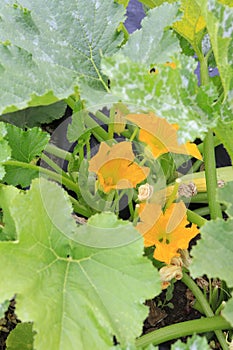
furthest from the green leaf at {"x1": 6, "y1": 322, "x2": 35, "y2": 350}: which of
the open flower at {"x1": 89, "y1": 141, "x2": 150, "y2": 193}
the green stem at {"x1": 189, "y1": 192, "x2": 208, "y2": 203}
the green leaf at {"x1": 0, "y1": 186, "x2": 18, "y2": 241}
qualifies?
the green stem at {"x1": 189, "y1": 192, "x2": 208, "y2": 203}

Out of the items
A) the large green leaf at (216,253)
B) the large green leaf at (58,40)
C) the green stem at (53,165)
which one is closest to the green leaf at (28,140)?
the green stem at (53,165)

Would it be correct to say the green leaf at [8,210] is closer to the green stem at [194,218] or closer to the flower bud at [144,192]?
the flower bud at [144,192]

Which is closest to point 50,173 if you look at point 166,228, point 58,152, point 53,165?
point 53,165

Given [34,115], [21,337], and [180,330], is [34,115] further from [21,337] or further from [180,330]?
[180,330]

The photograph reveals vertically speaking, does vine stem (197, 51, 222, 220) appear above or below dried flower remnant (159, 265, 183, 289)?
above

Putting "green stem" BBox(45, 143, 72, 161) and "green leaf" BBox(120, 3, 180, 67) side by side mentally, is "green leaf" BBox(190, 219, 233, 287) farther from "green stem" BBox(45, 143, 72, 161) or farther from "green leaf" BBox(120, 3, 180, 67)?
"green stem" BBox(45, 143, 72, 161)

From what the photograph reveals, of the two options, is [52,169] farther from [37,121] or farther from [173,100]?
[173,100]
